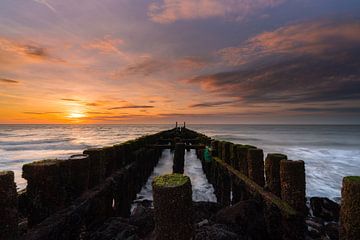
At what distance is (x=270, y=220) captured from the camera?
3.35m

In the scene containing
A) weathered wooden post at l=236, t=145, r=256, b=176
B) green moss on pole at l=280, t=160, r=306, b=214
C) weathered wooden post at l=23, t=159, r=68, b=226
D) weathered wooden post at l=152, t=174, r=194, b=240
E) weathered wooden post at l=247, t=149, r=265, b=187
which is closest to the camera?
weathered wooden post at l=152, t=174, r=194, b=240

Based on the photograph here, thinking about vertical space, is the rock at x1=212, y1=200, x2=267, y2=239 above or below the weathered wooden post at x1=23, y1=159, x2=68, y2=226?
below

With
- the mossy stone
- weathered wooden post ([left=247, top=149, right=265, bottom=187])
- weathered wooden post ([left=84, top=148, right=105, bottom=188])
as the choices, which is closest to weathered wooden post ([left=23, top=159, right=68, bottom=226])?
weathered wooden post ([left=84, top=148, right=105, bottom=188])

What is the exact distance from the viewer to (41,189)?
8.54 feet

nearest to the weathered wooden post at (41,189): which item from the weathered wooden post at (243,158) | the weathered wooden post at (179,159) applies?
the weathered wooden post at (243,158)

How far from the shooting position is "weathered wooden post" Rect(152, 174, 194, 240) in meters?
1.87

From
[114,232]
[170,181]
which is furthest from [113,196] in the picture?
[170,181]

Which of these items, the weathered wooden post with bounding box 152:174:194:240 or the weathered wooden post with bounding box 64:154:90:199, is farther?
the weathered wooden post with bounding box 64:154:90:199

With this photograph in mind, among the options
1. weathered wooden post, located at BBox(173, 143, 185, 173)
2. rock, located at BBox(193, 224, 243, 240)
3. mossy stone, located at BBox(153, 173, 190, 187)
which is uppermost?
mossy stone, located at BBox(153, 173, 190, 187)

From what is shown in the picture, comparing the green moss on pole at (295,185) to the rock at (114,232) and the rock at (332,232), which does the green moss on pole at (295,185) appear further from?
the rock at (332,232)

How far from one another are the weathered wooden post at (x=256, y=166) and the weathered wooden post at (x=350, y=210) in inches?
74.5

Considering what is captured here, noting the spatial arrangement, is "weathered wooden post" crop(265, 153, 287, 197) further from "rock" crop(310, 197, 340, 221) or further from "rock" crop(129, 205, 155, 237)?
"rock" crop(310, 197, 340, 221)

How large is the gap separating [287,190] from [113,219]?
2884 mm

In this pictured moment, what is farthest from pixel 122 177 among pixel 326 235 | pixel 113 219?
pixel 326 235
